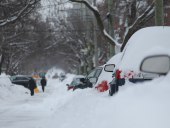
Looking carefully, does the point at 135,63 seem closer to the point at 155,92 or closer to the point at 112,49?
the point at 155,92

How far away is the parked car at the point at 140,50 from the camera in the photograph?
7.43 m

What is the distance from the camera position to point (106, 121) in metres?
6.72

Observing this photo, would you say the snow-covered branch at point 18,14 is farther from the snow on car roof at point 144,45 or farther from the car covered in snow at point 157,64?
the car covered in snow at point 157,64

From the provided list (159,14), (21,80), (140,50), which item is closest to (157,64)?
(140,50)

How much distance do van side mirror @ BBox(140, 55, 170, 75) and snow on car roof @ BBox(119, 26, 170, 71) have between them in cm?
27

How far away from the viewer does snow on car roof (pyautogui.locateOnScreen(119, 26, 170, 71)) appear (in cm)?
742

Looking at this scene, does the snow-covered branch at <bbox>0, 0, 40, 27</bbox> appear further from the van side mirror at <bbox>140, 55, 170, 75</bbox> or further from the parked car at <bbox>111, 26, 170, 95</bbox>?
the van side mirror at <bbox>140, 55, 170, 75</bbox>

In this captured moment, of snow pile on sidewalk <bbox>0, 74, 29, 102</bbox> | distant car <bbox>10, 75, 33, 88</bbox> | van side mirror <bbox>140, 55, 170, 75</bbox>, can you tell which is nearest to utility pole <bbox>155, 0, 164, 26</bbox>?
van side mirror <bbox>140, 55, 170, 75</bbox>

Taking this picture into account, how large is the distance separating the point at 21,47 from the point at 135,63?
56401 millimetres

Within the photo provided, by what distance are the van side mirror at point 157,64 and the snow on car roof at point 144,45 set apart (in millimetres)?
265

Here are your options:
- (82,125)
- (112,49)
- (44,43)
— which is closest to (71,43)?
(44,43)

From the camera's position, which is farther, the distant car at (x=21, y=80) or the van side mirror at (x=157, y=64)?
the distant car at (x=21, y=80)

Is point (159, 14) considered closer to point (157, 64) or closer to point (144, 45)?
point (144, 45)

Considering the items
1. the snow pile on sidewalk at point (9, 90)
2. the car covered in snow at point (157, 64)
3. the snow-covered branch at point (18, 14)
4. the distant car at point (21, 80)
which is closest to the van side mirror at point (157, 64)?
the car covered in snow at point (157, 64)
